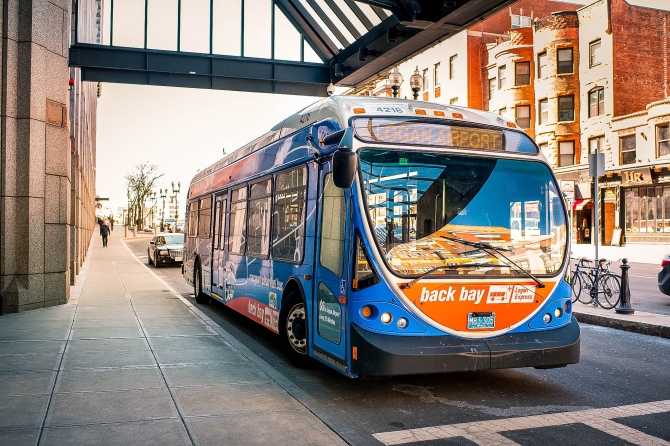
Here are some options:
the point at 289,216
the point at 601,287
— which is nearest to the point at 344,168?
the point at 289,216

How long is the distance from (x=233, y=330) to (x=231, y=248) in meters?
1.46

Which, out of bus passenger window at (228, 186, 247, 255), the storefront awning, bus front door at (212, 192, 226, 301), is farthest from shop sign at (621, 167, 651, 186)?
bus passenger window at (228, 186, 247, 255)

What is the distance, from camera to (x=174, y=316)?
12.3 metres

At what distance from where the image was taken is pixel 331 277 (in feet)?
22.0

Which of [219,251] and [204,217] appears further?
[204,217]

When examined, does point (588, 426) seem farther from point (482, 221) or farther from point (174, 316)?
point (174, 316)

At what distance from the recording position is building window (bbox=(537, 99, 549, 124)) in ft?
142

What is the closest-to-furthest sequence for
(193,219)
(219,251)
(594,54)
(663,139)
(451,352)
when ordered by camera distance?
1. (451,352)
2. (219,251)
3. (193,219)
4. (663,139)
5. (594,54)

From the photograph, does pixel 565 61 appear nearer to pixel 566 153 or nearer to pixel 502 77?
pixel 502 77

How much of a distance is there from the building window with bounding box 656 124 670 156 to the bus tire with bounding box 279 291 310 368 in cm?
3332

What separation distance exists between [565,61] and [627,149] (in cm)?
783

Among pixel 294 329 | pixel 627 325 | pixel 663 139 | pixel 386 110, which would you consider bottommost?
pixel 627 325

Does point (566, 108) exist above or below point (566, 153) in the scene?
above

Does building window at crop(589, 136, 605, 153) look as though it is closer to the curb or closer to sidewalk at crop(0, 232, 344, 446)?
the curb
